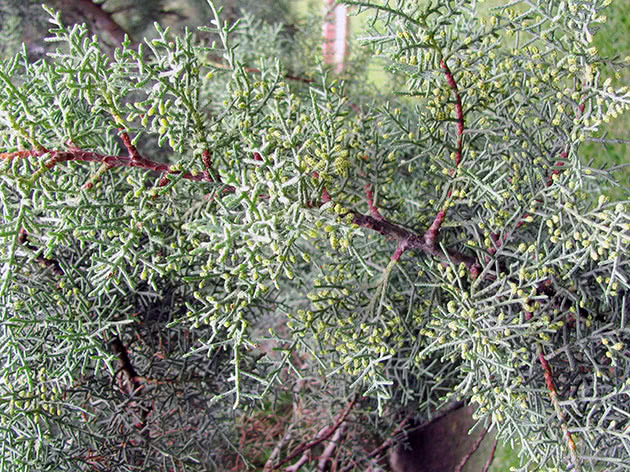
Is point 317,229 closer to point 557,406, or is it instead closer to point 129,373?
point 557,406

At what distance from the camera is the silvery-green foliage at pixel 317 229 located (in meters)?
0.79

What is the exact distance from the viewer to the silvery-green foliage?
792 millimetres

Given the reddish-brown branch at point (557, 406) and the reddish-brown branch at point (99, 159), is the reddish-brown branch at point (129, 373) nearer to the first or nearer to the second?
the reddish-brown branch at point (99, 159)

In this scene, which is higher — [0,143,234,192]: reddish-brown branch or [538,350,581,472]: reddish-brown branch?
[0,143,234,192]: reddish-brown branch

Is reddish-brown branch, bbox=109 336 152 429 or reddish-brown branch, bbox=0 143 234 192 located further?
reddish-brown branch, bbox=109 336 152 429

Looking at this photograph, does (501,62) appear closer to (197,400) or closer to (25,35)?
(197,400)

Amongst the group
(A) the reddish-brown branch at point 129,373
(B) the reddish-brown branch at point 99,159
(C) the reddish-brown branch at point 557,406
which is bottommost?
(A) the reddish-brown branch at point 129,373

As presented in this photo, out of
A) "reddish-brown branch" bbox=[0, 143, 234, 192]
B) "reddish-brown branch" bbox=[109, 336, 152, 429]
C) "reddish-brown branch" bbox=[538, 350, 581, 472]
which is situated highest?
"reddish-brown branch" bbox=[0, 143, 234, 192]

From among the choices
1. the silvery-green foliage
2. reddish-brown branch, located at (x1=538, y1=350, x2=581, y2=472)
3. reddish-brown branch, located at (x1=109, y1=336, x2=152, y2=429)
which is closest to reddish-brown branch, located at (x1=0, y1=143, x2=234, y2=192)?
the silvery-green foliage

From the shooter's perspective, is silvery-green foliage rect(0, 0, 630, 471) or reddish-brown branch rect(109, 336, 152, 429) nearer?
silvery-green foliage rect(0, 0, 630, 471)

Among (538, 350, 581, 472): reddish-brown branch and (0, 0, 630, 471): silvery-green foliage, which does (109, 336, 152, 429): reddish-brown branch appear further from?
(538, 350, 581, 472): reddish-brown branch

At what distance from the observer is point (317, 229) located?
787 mm

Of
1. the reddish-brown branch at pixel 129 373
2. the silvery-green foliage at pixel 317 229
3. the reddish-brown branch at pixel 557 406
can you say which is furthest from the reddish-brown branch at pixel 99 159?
the reddish-brown branch at pixel 557 406

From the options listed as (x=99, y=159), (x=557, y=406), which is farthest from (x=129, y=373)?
(x=557, y=406)
